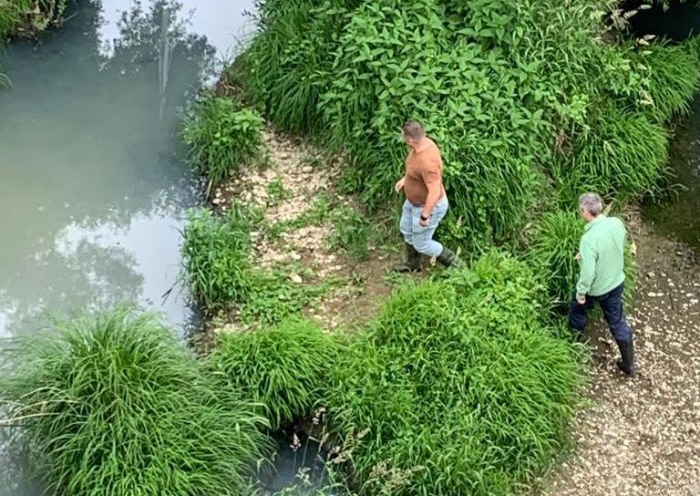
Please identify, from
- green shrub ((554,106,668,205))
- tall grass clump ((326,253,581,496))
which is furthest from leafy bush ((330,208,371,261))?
green shrub ((554,106,668,205))

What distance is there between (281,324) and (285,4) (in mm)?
4240

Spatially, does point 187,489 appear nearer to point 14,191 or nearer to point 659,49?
point 14,191

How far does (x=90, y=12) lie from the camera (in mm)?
11758

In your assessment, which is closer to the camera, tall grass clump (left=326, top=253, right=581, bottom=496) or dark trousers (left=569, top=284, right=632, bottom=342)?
tall grass clump (left=326, top=253, right=581, bottom=496)

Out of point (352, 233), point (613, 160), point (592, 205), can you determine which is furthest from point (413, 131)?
point (613, 160)

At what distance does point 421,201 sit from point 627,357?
1.99 m

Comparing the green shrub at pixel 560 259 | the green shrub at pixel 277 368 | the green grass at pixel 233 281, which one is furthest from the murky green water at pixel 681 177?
the green shrub at pixel 277 368

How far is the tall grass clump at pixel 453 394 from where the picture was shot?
6398 mm

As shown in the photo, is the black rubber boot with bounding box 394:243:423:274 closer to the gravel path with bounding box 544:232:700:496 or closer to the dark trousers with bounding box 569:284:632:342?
the dark trousers with bounding box 569:284:632:342

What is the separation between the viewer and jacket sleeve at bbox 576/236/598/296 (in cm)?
693

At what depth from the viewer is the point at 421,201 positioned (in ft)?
24.9

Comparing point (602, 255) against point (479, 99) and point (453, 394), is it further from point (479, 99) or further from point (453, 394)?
point (479, 99)

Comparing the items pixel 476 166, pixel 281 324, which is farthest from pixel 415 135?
pixel 281 324

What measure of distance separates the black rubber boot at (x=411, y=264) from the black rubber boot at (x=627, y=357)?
5.75 feet
